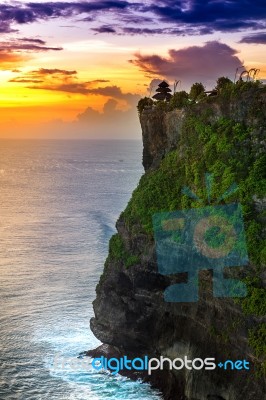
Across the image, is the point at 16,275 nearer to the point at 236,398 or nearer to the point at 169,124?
the point at 169,124

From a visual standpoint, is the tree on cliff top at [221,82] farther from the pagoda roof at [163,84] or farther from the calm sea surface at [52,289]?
the calm sea surface at [52,289]

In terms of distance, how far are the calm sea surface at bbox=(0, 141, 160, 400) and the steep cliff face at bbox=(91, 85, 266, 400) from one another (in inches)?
146

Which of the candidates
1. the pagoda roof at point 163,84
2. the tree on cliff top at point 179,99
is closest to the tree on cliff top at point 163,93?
the pagoda roof at point 163,84

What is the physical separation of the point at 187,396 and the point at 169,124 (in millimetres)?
16264

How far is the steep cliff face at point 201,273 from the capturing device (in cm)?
2686

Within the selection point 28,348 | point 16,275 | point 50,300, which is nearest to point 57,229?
point 16,275

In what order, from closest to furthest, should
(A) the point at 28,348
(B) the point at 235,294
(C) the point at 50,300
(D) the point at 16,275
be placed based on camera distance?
(B) the point at 235,294 → (A) the point at 28,348 → (C) the point at 50,300 → (D) the point at 16,275

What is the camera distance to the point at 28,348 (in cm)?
4188

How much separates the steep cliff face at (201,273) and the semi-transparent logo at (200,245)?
0.41 m

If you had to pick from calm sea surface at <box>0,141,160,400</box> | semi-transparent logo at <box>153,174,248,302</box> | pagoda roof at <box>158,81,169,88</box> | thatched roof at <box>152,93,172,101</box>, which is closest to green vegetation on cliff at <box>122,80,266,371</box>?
semi-transparent logo at <box>153,174,248,302</box>

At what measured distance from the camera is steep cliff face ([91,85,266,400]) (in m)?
26.9

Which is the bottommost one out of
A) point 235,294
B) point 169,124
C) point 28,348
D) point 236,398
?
point 28,348

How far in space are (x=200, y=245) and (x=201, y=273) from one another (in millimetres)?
1625

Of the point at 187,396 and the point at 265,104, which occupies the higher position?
the point at 265,104
